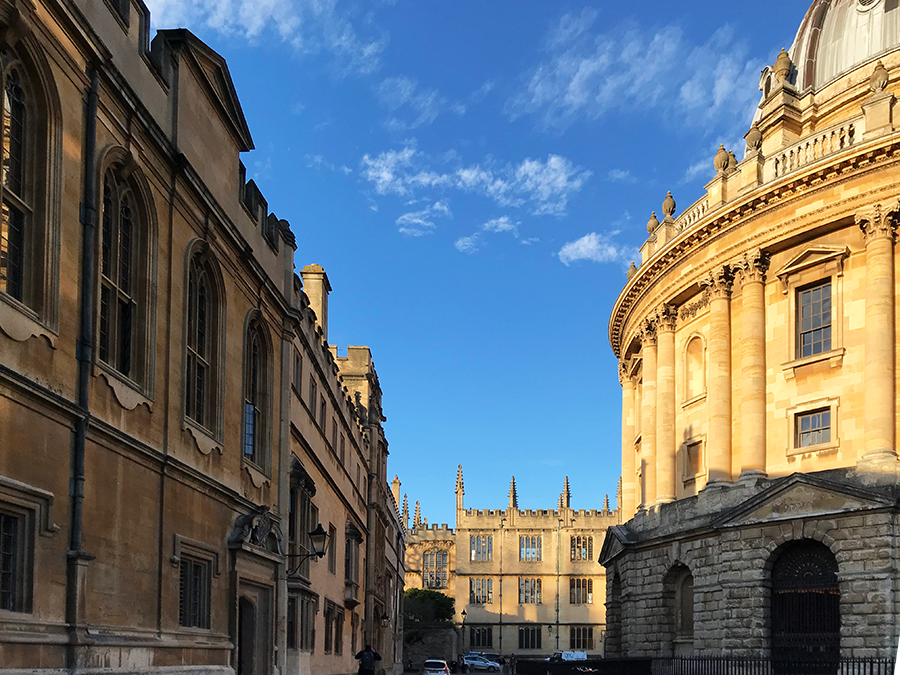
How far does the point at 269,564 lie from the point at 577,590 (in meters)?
84.1

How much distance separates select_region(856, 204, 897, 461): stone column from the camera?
2977 cm

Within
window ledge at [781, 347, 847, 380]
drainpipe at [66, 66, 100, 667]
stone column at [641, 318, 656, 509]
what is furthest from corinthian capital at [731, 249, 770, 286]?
drainpipe at [66, 66, 100, 667]

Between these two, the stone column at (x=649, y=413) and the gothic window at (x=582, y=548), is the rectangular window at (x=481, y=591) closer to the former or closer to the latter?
the gothic window at (x=582, y=548)

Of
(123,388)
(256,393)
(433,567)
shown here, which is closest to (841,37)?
(256,393)

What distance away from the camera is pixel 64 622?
11.0 m

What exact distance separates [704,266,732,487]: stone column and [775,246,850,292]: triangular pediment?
2.35m

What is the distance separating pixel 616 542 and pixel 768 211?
15.9 meters

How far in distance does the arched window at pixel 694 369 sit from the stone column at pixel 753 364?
12.7ft

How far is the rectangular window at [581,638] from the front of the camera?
98438mm

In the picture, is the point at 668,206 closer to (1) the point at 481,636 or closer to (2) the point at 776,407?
(2) the point at 776,407

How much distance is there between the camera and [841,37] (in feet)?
153

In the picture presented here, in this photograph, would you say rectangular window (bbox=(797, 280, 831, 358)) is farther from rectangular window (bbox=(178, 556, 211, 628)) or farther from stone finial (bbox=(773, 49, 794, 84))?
rectangular window (bbox=(178, 556, 211, 628))

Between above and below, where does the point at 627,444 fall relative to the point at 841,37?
below

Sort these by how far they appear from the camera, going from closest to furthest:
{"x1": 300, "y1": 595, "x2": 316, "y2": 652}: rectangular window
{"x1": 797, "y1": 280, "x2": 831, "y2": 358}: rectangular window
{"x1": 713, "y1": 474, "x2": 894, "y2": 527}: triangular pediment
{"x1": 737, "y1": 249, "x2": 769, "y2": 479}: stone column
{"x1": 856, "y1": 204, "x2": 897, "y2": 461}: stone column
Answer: {"x1": 300, "y1": 595, "x2": 316, "y2": 652}: rectangular window
{"x1": 713, "y1": 474, "x2": 894, "y2": 527}: triangular pediment
{"x1": 856, "y1": 204, "x2": 897, "y2": 461}: stone column
{"x1": 797, "y1": 280, "x2": 831, "y2": 358}: rectangular window
{"x1": 737, "y1": 249, "x2": 769, "y2": 479}: stone column
